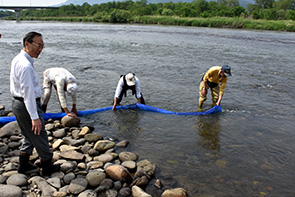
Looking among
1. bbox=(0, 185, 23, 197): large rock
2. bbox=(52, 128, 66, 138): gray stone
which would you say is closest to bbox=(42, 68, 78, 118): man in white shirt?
bbox=(52, 128, 66, 138): gray stone

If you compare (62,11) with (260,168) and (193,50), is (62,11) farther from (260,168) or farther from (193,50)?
(260,168)

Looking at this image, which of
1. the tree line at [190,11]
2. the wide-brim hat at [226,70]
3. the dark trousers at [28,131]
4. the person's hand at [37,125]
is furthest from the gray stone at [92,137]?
the tree line at [190,11]

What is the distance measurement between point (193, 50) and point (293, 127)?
15.3 metres

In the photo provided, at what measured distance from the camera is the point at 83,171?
4648 mm

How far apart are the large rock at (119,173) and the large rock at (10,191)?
1491 millimetres

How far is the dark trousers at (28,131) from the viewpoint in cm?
370

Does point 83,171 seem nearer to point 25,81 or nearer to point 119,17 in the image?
point 25,81

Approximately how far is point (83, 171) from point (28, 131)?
1.36 meters

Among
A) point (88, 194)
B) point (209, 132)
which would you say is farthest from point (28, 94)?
point (209, 132)

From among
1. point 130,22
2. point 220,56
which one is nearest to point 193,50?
point 220,56

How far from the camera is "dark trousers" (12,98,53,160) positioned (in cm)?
370

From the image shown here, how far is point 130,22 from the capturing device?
70.6 metres

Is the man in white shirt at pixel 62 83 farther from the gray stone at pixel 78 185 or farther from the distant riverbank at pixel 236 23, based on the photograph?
the distant riverbank at pixel 236 23

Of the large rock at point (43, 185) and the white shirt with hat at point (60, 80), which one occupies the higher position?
the white shirt with hat at point (60, 80)
